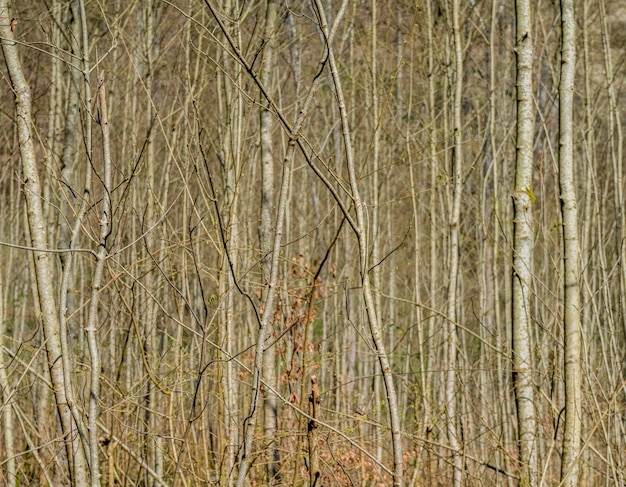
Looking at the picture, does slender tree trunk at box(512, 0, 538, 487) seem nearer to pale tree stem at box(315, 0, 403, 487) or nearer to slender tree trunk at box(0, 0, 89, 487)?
pale tree stem at box(315, 0, 403, 487)

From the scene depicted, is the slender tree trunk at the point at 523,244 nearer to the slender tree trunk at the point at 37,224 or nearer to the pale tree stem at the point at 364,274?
the pale tree stem at the point at 364,274

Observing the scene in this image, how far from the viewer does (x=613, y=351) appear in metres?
3.63

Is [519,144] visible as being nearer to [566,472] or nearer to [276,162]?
[566,472]

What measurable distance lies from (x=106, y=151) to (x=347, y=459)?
3496 mm

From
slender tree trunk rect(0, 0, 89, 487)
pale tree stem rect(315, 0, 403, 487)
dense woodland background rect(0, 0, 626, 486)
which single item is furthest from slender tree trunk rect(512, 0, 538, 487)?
slender tree trunk rect(0, 0, 89, 487)

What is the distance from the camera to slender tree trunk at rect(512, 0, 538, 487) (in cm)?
316

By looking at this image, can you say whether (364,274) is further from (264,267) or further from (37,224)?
(264,267)

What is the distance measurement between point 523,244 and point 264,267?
1.53m

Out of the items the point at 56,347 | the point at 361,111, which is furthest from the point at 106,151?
the point at 361,111

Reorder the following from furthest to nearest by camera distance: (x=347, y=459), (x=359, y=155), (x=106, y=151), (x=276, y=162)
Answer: (x=276, y=162) → (x=359, y=155) → (x=347, y=459) → (x=106, y=151)

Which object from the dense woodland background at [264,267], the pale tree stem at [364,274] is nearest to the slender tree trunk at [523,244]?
the dense woodland background at [264,267]

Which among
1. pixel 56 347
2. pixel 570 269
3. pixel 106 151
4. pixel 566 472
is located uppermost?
pixel 106 151

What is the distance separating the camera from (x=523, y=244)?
3195 mm

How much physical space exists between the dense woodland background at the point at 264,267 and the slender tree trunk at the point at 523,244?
7cm
